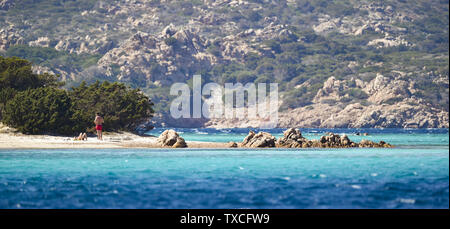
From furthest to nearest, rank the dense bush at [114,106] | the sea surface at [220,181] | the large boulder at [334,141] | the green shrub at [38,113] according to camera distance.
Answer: the dense bush at [114,106] → the large boulder at [334,141] → the green shrub at [38,113] → the sea surface at [220,181]

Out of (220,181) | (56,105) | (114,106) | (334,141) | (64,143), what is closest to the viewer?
(220,181)

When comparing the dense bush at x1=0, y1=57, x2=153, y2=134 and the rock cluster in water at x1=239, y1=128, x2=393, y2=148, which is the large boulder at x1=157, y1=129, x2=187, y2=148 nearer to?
the rock cluster in water at x1=239, y1=128, x2=393, y2=148

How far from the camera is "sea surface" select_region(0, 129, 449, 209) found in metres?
22.5

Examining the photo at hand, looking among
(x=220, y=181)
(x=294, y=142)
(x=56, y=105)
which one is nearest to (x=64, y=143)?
(x=56, y=105)

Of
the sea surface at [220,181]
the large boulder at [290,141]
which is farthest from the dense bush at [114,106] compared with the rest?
the sea surface at [220,181]

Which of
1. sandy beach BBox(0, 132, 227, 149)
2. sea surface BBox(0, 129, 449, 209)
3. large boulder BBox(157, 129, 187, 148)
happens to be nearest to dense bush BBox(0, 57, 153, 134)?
sandy beach BBox(0, 132, 227, 149)

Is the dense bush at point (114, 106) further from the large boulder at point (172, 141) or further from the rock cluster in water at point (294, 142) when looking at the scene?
the rock cluster in water at point (294, 142)

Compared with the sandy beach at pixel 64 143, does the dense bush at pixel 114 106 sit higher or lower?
higher

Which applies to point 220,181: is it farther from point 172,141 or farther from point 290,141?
point 290,141

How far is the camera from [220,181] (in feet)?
92.3

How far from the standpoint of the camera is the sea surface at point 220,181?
2255cm
